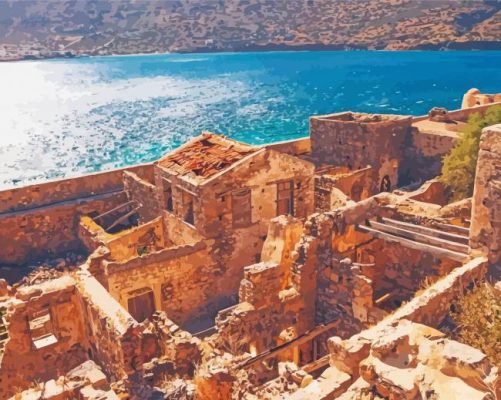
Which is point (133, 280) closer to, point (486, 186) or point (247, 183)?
point (247, 183)

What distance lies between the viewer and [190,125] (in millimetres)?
81750

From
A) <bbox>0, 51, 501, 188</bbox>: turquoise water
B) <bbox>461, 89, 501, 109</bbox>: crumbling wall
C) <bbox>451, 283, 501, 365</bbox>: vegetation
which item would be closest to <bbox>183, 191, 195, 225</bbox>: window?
<bbox>451, 283, 501, 365</bbox>: vegetation

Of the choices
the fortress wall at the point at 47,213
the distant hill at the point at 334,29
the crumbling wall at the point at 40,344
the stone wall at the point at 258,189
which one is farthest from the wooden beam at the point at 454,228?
the distant hill at the point at 334,29

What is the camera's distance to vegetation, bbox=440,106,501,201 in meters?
25.2

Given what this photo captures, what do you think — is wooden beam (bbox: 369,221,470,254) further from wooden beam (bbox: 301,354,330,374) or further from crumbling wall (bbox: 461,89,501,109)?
crumbling wall (bbox: 461,89,501,109)

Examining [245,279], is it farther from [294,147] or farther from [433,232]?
[294,147]

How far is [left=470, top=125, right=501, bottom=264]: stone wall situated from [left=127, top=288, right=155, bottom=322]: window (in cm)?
1204

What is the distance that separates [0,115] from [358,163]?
299ft

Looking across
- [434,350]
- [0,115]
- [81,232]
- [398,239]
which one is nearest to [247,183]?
[398,239]

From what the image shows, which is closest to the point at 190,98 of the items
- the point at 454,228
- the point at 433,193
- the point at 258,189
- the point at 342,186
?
the point at 342,186

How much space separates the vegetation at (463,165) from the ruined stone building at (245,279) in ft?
3.13

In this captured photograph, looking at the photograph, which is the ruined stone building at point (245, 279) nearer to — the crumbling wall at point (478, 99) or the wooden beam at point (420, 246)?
the wooden beam at point (420, 246)

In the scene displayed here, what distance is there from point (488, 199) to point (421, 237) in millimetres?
2582

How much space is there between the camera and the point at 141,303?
20625 mm
